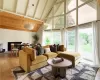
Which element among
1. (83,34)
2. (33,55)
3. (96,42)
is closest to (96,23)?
(96,42)

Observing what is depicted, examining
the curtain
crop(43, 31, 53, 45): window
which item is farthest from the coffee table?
crop(43, 31, 53, 45): window

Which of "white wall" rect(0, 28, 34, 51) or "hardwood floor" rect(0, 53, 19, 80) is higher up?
"white wall" rect(0, 28, 34, 51)

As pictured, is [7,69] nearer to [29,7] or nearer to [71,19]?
[29,7]

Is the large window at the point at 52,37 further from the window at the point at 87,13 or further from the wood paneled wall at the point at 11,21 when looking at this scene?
the window at the point at 87,13

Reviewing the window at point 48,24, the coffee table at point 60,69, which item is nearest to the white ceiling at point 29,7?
the window at point 48,24

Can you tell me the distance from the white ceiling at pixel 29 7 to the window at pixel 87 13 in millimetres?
3062

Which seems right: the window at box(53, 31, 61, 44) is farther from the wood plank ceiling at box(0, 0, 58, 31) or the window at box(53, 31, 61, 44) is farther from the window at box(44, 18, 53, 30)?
the wood plank ceiling at box(0, 0, 58, 31)

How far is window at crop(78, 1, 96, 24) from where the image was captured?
4.51 meters

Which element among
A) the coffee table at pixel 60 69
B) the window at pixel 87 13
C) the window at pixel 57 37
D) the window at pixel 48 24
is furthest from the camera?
the window at pixel 48 24

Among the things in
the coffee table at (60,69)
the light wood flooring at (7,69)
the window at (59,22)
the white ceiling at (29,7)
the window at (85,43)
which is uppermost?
the white ceiling at (29,7)

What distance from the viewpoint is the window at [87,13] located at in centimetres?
451

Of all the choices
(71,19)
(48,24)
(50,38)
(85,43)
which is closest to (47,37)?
(50,38)

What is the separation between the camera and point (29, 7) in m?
6.56

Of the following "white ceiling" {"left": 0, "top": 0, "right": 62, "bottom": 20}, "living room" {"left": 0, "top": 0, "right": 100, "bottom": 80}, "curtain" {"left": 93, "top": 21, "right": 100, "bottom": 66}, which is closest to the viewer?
"living room" {"left": 0, "top": 0, "right": 100, "bottom": 80}
